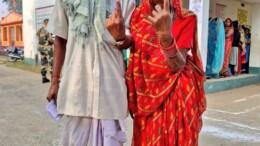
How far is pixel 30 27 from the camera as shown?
1231 centimetres

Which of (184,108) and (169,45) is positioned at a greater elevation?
(169,45)

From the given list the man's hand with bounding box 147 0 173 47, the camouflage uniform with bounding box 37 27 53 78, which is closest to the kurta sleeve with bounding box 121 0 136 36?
the man's hand with bounding box 147 0 173 47

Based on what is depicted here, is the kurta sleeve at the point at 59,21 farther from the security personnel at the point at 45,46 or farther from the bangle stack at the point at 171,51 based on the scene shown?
the security personnel at the point at 45,46

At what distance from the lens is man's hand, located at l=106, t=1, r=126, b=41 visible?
1.59 m

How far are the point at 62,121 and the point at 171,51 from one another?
3.26 meters

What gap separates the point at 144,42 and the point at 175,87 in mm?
293

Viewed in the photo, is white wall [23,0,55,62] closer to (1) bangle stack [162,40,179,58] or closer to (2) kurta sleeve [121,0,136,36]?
(2) kurta sleeve [121,0,136,36]

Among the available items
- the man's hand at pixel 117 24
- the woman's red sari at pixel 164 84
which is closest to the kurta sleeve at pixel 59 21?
the man's hand at pixel 117 24

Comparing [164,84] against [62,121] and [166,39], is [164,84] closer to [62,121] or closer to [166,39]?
[166,39]

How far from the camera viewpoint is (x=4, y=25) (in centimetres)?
2291

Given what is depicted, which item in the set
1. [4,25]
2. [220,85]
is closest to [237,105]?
[220,85]

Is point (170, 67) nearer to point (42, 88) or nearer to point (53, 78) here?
point (53, 78)

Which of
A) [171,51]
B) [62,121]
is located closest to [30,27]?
[62,121]

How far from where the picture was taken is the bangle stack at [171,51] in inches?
58.2
